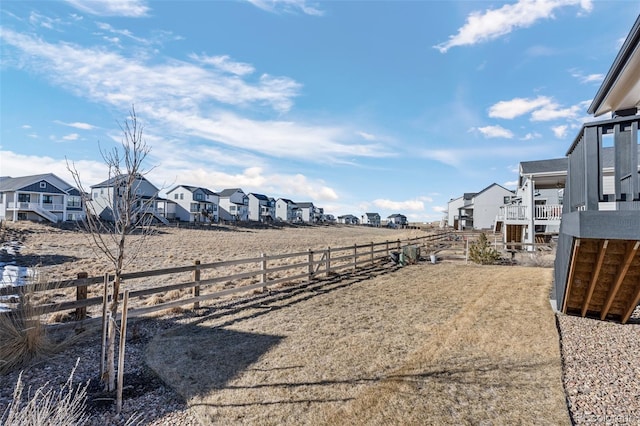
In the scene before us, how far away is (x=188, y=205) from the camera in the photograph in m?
61.7

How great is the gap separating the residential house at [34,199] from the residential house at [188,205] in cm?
1730

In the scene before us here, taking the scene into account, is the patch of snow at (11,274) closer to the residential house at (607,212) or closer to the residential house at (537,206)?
the residential house at (607,212)

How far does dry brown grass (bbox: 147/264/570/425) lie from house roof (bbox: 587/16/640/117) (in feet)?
14.8

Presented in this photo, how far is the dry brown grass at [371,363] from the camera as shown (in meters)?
3.91

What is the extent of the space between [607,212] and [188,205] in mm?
63701

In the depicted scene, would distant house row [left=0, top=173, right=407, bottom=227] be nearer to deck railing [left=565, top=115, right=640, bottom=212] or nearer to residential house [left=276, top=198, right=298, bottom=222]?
residential house [left=276, top=198, right=298, bottom=222]

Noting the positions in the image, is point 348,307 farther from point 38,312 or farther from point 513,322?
point 38,312

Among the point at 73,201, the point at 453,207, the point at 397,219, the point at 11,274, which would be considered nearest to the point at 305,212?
the point at 397,219

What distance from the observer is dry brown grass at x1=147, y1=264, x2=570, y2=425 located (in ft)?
12.8

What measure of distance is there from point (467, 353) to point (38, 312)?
6785mm

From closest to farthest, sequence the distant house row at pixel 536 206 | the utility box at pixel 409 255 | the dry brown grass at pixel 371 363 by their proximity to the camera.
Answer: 1. the dry brown grass at pixel 371 363
2. the utility box at pixel 409 255
3. the distant house row at pixel 536 206

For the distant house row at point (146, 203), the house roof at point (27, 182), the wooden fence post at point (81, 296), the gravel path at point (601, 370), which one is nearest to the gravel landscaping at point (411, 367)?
the gravel path at point (601, 370)

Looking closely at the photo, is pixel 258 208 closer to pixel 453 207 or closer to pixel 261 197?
pixel 261 197

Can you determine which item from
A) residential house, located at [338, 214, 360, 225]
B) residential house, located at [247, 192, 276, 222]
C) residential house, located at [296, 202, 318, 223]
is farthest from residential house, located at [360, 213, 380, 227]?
residential house, located at [247, 192, 276, 222]
